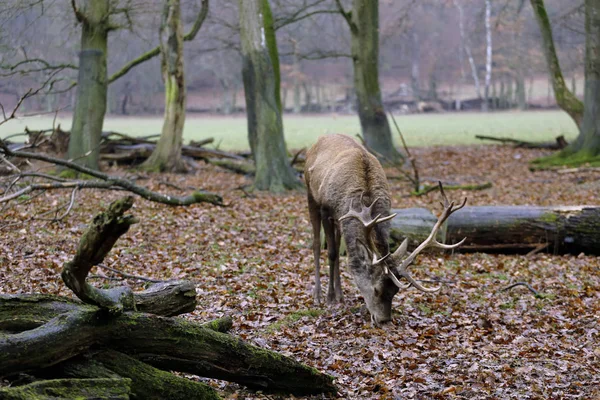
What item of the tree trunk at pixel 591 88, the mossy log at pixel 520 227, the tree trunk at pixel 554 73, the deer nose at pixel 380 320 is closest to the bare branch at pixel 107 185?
the mossy log at pixel 520 227

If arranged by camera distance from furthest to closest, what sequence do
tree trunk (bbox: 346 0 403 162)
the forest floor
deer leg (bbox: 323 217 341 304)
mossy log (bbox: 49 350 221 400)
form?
tree trunk (bbox: 346 0 403 162), deer leg (bbox: 323 217 341 304), the forest floor, mossy log (bbox: 49 350 221 400)

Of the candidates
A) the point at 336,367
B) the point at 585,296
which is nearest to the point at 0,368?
the point at 336,367

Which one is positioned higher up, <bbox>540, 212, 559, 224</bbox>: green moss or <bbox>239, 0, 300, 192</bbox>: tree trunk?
<bbox>239, 0, 300, 192</bbox>: tree trunk

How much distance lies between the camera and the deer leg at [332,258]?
9.09 m

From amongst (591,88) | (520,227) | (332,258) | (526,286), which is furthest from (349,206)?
(591,88)

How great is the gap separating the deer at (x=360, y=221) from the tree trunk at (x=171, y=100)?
1189cm

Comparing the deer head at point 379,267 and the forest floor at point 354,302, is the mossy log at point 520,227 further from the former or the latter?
the deer head at point 379,267

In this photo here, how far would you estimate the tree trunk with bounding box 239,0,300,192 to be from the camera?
57.3 ft

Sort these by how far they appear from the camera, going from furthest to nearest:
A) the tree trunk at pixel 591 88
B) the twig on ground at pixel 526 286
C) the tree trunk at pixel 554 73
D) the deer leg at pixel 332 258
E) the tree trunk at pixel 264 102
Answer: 1. the tree trunk at pixel 554 73
2. the tree trunk at pixel 591 88
3. the tree trunk at pixel 264 102
4. the twig on ground at pixel 526 286
5. the deer leg at pixel 332 258

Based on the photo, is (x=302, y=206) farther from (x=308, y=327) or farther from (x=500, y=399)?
(x=500, y=399)

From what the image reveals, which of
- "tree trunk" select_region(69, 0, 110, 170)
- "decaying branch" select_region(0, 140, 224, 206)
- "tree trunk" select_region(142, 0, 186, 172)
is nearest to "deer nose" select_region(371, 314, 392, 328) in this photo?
"decaying branch" select_region(0, 140, 224, 206)

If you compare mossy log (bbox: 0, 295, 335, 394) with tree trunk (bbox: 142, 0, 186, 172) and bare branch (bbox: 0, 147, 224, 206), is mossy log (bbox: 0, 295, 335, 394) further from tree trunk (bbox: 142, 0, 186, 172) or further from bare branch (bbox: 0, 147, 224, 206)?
tree trunk (bbox: 142, 0, 186, 172)

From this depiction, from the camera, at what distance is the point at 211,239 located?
39.6 ft

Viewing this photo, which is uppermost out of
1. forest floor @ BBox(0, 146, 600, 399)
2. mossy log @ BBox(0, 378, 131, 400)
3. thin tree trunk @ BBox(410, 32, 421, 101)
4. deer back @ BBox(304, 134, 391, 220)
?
thin tree trunk @ BBox(410, 32, 421, 101)
